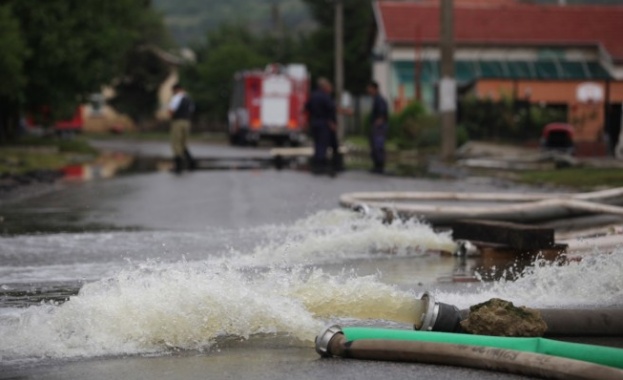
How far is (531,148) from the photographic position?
38.4 metres

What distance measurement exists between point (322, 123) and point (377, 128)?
3.84 ft

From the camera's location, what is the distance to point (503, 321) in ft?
23.3

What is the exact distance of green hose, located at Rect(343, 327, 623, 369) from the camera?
6.41 m

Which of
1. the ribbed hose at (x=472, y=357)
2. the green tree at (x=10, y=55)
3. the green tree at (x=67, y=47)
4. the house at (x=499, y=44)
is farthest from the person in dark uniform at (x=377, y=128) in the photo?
the house at (x=499, y=44)

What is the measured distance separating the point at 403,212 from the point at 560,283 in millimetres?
4859

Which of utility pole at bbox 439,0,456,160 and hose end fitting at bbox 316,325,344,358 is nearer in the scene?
hose end fitting at bbox 316,325,344,358

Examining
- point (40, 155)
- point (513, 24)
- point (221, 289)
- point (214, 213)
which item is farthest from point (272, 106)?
point (221, 289)

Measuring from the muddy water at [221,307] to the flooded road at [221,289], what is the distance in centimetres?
1

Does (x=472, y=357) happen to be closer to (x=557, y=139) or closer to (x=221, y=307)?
(x=221, y=307)

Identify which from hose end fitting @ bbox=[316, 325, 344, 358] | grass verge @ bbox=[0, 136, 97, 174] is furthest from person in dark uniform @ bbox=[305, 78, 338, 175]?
hose end fitting @ bbox=[316, 325, 344, 358]

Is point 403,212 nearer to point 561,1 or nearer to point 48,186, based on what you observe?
point 48,186

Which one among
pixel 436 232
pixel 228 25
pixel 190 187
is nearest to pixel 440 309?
pixel 436 232

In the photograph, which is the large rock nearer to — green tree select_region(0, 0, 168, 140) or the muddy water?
the muddy water

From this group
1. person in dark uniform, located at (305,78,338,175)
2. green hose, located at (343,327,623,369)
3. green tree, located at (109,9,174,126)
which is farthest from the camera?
green tree, located at (109,9,174,126)
